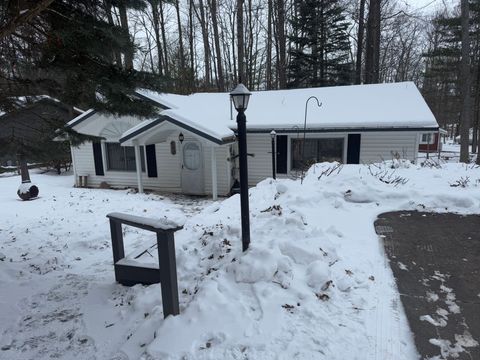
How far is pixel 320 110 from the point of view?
1243 centimetres

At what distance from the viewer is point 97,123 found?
43.5 ft

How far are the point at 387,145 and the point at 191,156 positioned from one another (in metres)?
6.75

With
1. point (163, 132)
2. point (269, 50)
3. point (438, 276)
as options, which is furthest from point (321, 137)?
point (269, 50)

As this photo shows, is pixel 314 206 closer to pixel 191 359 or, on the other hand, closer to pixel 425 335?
pixel 425 335

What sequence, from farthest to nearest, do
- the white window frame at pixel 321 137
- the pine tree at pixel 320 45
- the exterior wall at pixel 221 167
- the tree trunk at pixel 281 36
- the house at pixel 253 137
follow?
the pine tree at pixel 320 45 < the tree trunk at pixel 281 36 < the exterior wall at pixel 221 167 < the white window frame at pixel 321 137 < the house at pixel 253 137

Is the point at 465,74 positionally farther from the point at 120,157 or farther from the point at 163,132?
the point at 120,157

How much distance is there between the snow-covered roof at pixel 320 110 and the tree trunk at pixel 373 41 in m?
5.55

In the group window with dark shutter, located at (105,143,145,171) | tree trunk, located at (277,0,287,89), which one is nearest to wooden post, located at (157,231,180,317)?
window with dark shutter, located at (105,143,145,171)

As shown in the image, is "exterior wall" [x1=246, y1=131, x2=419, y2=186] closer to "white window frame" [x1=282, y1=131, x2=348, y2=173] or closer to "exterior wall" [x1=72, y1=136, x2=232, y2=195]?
"white window frame" [x1=282, y1=131, x2=348, y2=173]

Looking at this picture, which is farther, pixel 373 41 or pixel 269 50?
pixel 269 50

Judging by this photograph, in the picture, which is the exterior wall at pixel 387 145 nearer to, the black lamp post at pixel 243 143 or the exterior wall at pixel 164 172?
the exterior wall at pixel 164 172

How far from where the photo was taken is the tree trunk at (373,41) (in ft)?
58.6

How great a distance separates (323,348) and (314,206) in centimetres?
330

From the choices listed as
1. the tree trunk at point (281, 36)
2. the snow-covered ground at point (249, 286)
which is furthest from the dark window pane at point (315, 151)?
the tree trunk at point (281, 36)
